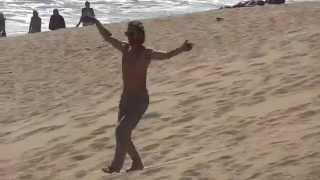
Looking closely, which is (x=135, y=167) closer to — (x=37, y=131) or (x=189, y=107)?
(x=189, y=107)

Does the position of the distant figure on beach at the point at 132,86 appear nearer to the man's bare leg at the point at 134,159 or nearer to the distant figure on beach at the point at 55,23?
the man's bare leg at the point at 134,159

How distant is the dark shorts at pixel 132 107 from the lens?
582 cm

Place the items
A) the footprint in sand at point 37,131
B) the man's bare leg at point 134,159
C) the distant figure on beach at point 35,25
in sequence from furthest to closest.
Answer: the distant figure on beach at point 35,25 < the footprint in sand at point 37,131 < the man's bare leg at point 134,159

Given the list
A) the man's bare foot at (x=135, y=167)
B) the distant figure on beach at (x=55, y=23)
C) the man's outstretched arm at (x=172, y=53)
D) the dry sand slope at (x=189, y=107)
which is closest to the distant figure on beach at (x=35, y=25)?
the distant figure on beach at (x=55, y=23)

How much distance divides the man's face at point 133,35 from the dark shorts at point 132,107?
16.3 inches

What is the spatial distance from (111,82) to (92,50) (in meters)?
3.25

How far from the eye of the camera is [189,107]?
28.0 feet

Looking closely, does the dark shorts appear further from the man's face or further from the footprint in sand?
the footprint in sand

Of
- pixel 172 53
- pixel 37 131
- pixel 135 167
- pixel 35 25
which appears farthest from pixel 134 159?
pixel 35 25

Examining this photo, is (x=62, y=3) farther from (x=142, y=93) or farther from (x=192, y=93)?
(x=142, y=93)

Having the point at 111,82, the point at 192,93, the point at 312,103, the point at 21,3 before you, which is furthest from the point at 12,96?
the point at 21,3

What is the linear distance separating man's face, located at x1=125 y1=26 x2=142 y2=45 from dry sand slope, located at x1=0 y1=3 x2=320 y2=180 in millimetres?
1027

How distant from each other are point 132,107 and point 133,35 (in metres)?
0.54

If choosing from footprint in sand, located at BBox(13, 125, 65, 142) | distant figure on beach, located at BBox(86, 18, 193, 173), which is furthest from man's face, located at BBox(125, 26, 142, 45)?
footprint in sand, located at BBox(13, 125, 65, 142)
